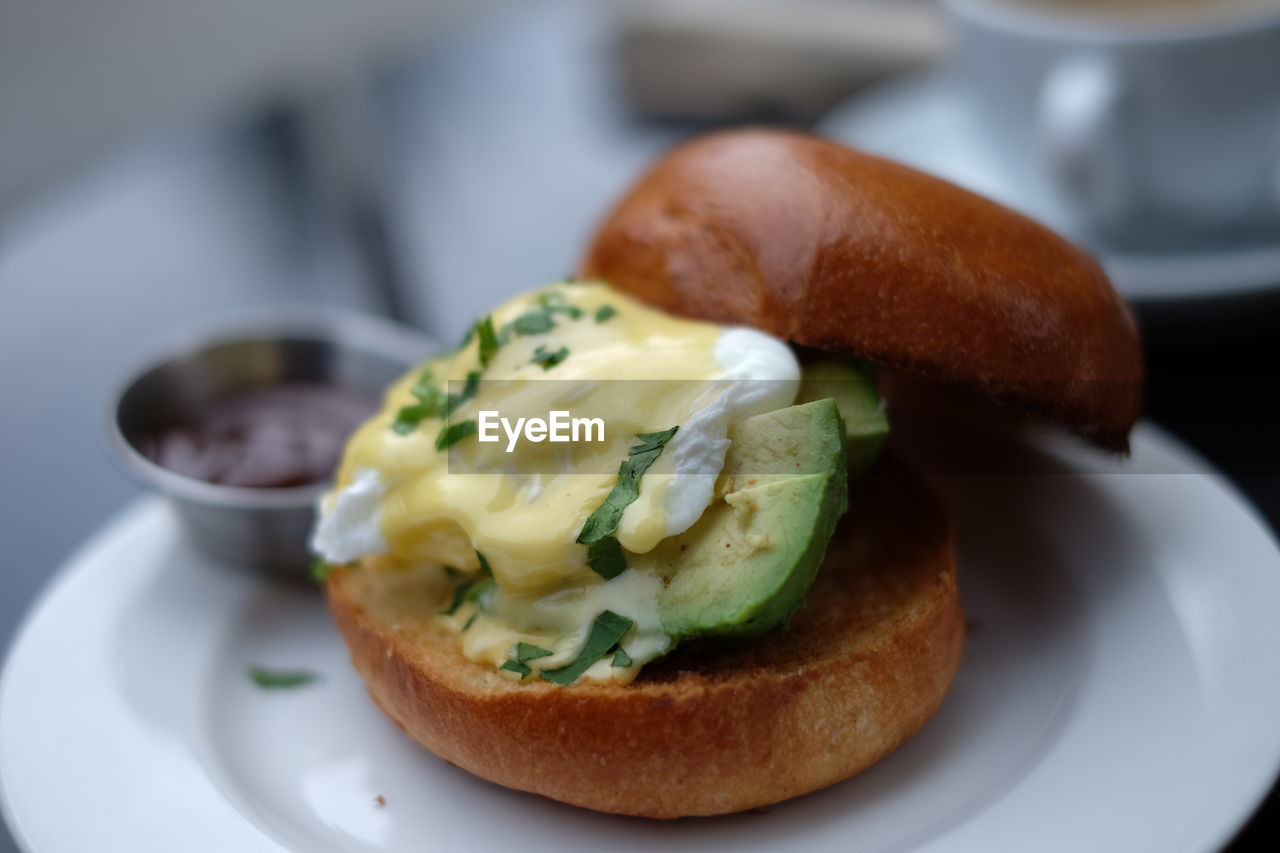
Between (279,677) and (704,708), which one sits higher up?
(704,708)

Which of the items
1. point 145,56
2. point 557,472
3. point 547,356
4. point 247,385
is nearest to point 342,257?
point 247,385

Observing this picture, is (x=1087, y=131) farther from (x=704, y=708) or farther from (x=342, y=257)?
(x=342, y=257)

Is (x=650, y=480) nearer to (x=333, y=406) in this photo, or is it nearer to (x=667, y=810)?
(x=667, y=810)

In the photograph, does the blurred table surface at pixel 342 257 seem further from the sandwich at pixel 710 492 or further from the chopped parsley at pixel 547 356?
the chopped parsley at pixel 547 356

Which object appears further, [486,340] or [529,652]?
[486,340]

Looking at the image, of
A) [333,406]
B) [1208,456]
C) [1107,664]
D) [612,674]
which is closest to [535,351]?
[612,674]

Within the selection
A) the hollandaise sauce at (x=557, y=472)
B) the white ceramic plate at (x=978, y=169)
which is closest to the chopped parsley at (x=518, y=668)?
the hollandaise sauce at (x=557, y=472)

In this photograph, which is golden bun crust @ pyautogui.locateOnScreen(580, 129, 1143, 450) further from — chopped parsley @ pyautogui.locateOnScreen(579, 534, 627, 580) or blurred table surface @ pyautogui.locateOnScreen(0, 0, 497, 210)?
blurred table surface @ pyautogui.locateOnScreen(0, 0, 497, 210)
